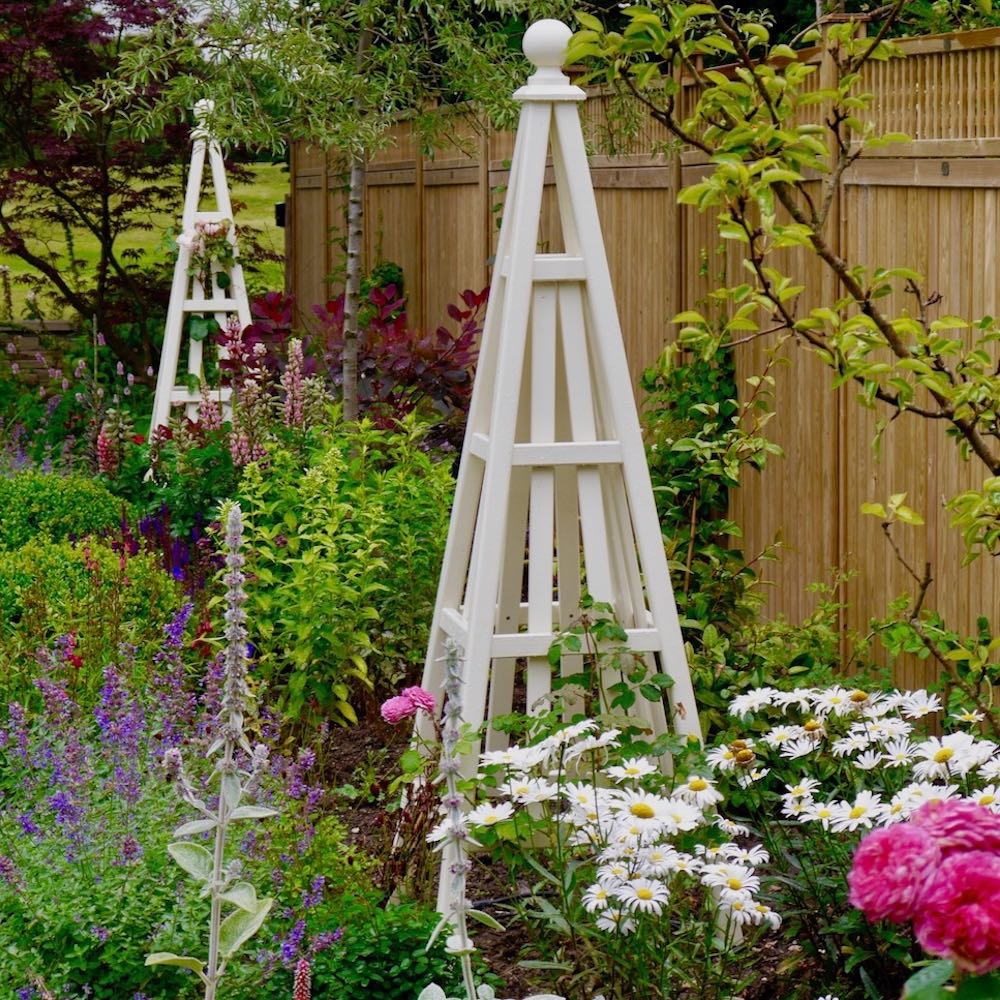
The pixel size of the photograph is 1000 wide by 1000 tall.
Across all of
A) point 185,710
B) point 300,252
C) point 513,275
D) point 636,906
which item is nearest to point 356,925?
point 636,906

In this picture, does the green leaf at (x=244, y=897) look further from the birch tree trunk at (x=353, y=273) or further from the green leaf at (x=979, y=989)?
the birch tree trunk at (x=353, y=273)

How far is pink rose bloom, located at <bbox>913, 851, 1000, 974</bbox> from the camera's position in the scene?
44.8 inches

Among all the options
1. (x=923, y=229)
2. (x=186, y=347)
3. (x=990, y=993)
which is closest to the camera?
(x=990, y=993)

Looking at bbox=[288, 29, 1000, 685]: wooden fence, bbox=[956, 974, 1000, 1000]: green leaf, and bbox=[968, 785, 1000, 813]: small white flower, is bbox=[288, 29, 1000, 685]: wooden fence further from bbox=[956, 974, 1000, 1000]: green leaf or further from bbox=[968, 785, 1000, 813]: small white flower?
bbox=[956, 974, 1000, 1000]: green leaf

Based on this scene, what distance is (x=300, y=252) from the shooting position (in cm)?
1391

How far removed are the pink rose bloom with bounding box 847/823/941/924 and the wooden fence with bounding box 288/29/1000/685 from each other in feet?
9.39

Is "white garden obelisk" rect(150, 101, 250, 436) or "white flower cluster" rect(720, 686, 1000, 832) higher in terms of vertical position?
"white garden obelisk" rect(150, 101, 250, 436)

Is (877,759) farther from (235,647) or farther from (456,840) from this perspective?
(235,647)

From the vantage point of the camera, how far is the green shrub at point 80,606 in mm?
4867

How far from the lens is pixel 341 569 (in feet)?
17.3

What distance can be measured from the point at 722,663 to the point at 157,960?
8.85ft

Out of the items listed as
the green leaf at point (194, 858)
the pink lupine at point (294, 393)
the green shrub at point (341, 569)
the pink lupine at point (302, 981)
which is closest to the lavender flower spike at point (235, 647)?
the green leaf at point (194, 858)

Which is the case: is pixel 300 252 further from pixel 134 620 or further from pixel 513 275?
pixel 513 275

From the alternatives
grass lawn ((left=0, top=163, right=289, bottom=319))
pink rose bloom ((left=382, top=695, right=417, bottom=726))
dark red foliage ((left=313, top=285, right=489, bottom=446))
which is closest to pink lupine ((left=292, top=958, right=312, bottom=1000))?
pink rose bloom ((left=382, top=695, right=417, bottom=726))
